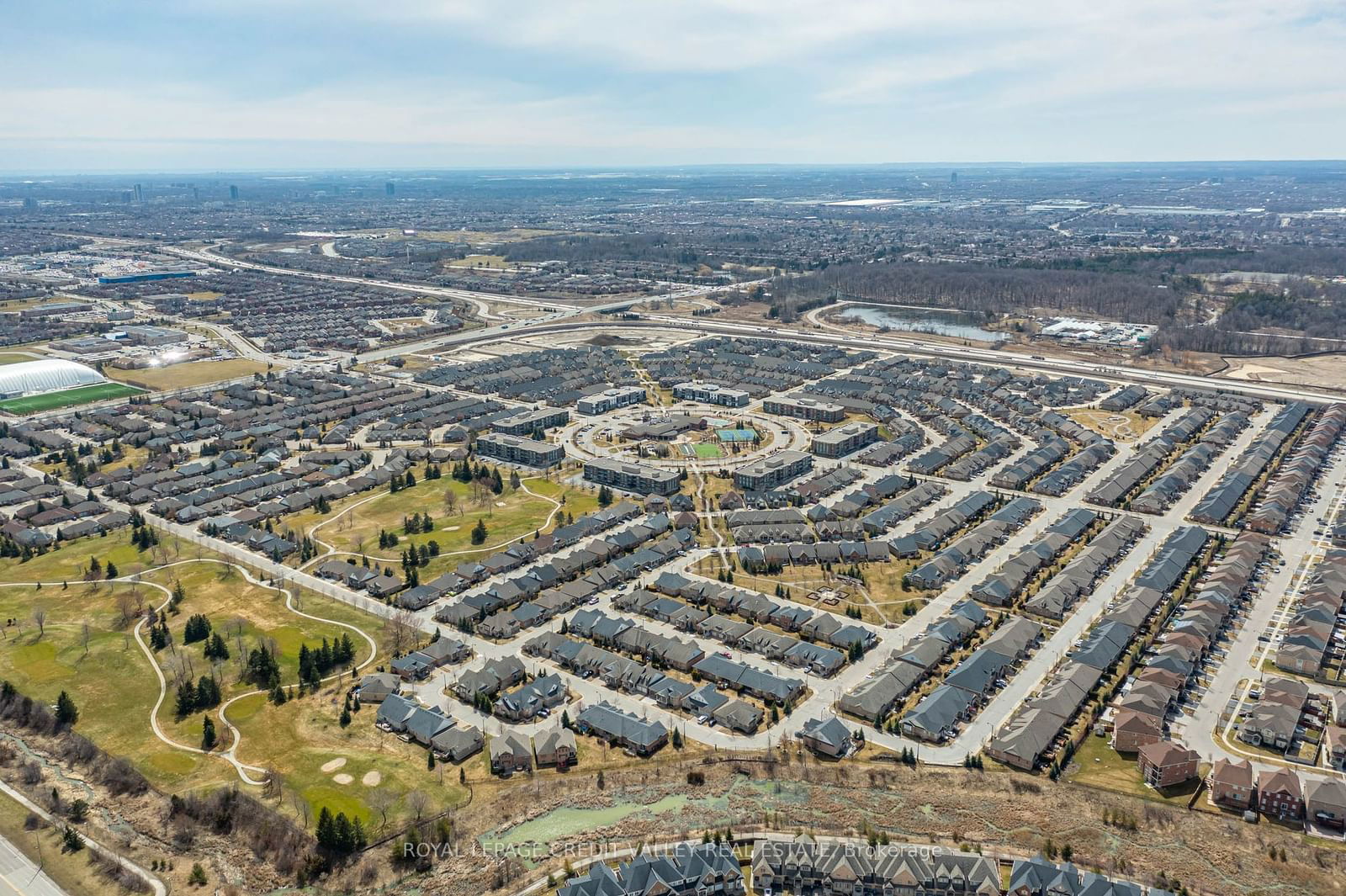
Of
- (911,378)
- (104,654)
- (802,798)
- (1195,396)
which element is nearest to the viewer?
(802,798)

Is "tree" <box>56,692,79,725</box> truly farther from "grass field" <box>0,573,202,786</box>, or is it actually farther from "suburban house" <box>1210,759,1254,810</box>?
"suburban house" <box>1210,759,1254,810</box>

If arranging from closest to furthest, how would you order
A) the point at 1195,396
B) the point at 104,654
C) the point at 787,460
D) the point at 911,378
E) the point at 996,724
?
1. the point at 996,724
2. the point at 104,654
3. the point at 787,460
4. the point at 1195,396
5. the point at 911,378

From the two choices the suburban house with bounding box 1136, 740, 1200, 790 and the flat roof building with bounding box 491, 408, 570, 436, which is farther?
the flat roof building with bounding box 491, 408, 570, 436

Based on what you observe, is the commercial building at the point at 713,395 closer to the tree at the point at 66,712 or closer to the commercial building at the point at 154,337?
the tree at the point at 66,712

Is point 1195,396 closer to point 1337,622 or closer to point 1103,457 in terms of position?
point 1103,457

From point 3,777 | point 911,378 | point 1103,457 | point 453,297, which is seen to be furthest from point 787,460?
point 453,297

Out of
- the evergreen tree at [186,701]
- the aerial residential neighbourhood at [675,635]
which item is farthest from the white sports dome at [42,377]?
the evergreen tree at [186,701]

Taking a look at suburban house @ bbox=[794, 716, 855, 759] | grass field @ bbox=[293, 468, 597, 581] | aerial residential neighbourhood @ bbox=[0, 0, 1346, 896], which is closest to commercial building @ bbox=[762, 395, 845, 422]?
aerial residential neighbourhood @ bbox=[0, 0, 1346, 896]
